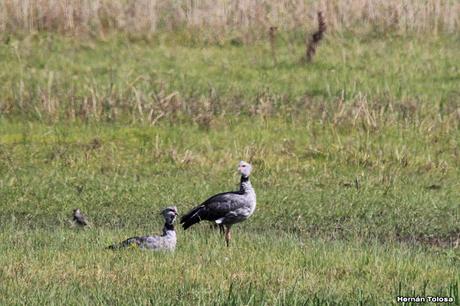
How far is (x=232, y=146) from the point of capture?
1627 cm

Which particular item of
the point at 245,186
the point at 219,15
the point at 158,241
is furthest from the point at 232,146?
the point at 158,241

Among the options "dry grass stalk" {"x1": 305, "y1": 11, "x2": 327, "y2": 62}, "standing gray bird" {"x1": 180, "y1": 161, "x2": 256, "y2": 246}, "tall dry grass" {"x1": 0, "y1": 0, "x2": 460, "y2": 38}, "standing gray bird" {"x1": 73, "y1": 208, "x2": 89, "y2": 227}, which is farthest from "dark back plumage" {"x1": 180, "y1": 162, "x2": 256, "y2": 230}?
"tall dry grass" {"x1": 0, "y1": 0, "x2": 460, "y2": 38}

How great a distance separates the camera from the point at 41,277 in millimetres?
8750

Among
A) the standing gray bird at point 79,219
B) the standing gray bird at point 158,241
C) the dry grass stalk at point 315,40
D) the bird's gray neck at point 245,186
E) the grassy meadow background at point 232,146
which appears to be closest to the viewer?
the grassy meadow background at point 232,146

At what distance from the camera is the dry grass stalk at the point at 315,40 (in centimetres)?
2025

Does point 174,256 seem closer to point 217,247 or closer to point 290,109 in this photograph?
point 217,247

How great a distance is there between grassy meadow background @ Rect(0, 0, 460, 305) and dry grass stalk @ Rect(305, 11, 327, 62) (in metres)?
0.18

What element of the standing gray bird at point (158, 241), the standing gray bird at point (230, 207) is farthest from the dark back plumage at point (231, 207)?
the standing gray bird at point (158, 241)

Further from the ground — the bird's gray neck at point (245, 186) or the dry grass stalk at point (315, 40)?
the bird's gray neck at point (245, 186)

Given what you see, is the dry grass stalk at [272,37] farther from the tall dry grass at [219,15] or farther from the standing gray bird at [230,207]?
the standing gray bird at [230,207]

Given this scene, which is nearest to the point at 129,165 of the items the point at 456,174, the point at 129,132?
the point at 129,132

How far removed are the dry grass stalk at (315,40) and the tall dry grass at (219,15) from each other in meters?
0.83

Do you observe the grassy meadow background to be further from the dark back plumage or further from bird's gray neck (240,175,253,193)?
bird's gray neck (240,175,253,193)

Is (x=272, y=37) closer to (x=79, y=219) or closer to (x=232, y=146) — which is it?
(x=232, y=146)
